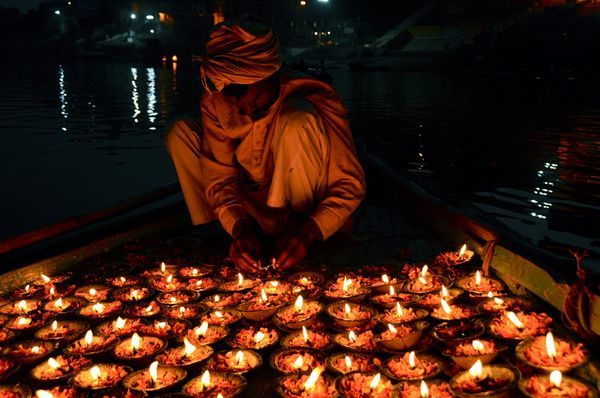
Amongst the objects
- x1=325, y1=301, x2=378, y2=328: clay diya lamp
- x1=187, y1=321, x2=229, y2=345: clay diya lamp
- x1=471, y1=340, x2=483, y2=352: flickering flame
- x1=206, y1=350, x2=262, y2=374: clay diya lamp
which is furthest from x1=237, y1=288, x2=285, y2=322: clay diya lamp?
x1=471, y1=340, x2=483, y2=352: flickering flame

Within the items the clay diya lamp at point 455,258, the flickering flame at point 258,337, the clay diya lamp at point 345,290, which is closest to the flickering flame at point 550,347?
the clay diya lamp at point 345,290

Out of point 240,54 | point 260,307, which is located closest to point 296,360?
point 260,307

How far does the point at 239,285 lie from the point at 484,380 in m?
1.55

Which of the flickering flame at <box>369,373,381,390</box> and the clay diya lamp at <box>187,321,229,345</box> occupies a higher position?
the flickering flame at <box>369,373,381,390</box>

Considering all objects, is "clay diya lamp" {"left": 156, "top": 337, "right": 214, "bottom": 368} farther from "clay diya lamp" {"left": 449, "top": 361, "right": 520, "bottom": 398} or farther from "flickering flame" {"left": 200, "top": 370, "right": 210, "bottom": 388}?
"clay diya lamp" {"left": 449, "top": 361, "right": 520, "bottom": 398}

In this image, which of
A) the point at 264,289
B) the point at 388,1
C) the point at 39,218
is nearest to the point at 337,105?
the point at 264,289

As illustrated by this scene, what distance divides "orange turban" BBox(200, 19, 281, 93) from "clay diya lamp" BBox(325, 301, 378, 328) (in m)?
1.40

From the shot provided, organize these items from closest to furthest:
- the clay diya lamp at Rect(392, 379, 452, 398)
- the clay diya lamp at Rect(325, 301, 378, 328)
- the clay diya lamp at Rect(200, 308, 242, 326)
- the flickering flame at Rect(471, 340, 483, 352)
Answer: the clay diya lamp at Rect(392, 379, 452, 398), the flickering flame at Rect(471, 340, 483, 352), the clay diya lamp at Rect(325, 301, 378, 328), the clay diya lamp at Rect(200, 308, 242, 326)

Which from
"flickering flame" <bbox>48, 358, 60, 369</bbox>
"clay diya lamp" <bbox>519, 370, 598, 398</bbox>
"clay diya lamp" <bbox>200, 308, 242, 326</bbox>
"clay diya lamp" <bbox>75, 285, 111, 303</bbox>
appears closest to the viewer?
"clay diya lamp" <bbox>519, 370, 598, 398</bbox>

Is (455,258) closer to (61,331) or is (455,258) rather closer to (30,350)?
(61,331)

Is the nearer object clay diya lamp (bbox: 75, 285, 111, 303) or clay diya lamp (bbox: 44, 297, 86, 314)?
clay diya lamp (bbox: 44, 297, 86, 314)

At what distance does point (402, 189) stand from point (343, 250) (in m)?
1.14

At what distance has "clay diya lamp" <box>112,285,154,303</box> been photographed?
3072 millimetres

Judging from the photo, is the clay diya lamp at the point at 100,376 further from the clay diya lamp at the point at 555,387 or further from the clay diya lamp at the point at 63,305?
the clay diya lamp at the point at 555,387
